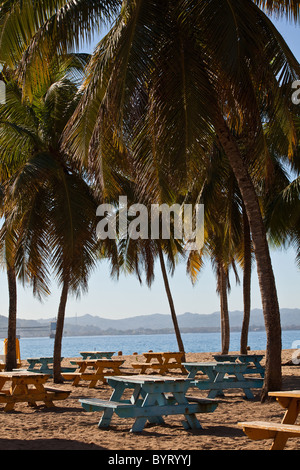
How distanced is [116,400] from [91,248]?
5.50m

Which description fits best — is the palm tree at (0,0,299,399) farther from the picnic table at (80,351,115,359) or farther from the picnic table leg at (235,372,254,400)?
the picnic table at (80,351,115,359)

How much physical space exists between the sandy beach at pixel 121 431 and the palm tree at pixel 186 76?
1037 mm

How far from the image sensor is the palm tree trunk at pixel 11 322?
14.4 meters

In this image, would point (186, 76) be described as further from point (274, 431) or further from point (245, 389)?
point (274, 431)

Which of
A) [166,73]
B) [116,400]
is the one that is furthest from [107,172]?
[116,400]

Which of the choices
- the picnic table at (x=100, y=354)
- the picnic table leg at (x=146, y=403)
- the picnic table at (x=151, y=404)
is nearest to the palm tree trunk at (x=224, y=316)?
the picnic table at (x=100, y=354)

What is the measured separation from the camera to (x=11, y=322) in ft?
47.5

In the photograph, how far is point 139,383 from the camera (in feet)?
20.4

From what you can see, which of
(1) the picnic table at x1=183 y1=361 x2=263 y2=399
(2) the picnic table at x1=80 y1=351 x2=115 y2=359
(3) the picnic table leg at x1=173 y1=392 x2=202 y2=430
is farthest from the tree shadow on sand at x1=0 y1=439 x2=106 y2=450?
(2) the picnic table at x1=80 y1=351 x2=115 y2=359

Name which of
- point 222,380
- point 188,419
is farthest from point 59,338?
point 188,419

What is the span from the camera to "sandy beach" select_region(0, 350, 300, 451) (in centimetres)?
551

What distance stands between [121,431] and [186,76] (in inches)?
194

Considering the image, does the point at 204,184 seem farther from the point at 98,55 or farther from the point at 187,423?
the point at 187,423

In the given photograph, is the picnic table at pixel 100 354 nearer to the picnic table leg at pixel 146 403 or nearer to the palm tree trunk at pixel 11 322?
the palm tree trunk at pixel 11 322
